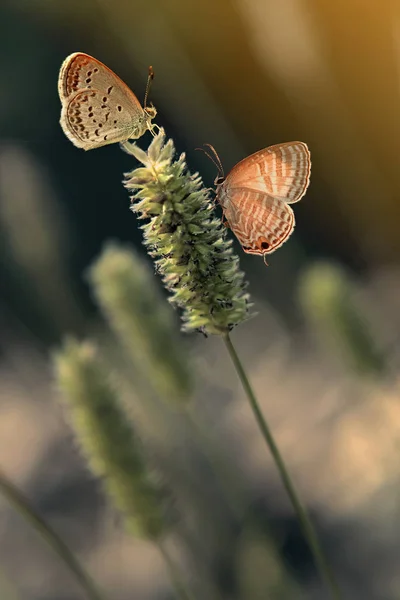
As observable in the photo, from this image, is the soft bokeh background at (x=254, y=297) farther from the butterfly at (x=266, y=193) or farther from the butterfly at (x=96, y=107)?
the butterfly at (x=96, y=107)

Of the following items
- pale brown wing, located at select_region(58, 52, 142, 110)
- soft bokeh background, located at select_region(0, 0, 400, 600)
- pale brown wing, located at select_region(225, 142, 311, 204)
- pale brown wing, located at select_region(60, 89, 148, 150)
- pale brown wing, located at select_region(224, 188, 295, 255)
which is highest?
pale brown wing, located at select_region(58, 52, 142, 110)

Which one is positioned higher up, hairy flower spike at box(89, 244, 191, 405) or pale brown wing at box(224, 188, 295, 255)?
pale brown wing at box(224, 188, 295, 255)

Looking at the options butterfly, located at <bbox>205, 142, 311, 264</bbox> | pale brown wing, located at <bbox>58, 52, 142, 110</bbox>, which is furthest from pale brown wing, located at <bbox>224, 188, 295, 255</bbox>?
pale brown wing, located at <bbox>58, 52, 142, 110</bbox>

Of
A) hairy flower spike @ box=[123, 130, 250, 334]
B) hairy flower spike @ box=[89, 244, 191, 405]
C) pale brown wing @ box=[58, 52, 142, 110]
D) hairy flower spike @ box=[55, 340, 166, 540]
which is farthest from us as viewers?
hairy flower spike @ box=[89, 244, 191, 405]

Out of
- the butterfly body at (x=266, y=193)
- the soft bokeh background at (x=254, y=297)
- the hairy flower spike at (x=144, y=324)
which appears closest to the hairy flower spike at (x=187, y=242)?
the butterfly body at (x=266, y=193)

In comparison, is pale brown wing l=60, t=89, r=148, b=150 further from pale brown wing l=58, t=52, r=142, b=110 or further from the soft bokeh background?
the soft bokeh background

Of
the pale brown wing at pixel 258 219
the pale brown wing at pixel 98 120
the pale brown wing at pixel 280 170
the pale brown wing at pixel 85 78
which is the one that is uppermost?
the pale brown wing at pixel 85 78

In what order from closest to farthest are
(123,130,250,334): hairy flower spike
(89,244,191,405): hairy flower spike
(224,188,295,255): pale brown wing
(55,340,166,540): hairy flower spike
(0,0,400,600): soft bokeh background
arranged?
1. (123,130,250,334): hairy flower spike
2. (224,188,295,255): pale brown wing
3. (55,340,166,540): hairy flower spike
4. (89,244,191,405): hairy flower spike
5. (0,0,400,600): soft bokeh background
